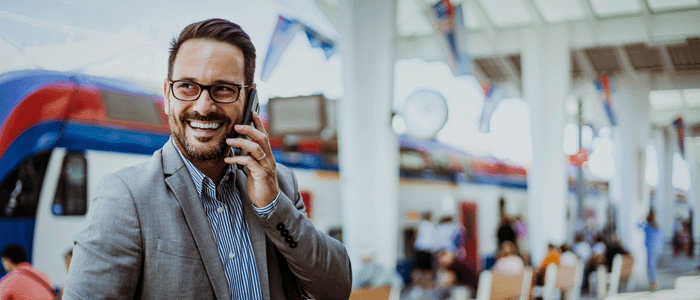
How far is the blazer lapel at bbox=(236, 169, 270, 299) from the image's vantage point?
1158mm

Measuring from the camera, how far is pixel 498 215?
1384 cm

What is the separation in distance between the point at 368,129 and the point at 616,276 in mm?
4376

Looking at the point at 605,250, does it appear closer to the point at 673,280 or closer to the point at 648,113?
the point at 648,113

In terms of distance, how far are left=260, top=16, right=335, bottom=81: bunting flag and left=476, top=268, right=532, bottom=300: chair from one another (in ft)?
10.3

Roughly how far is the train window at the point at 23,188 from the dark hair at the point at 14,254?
0.48 meters

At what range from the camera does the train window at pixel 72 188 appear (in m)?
5.57

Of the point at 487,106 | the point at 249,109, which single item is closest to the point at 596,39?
the point at 487,106

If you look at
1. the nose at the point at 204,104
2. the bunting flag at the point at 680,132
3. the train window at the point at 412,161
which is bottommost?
the nose at the point at 204,104

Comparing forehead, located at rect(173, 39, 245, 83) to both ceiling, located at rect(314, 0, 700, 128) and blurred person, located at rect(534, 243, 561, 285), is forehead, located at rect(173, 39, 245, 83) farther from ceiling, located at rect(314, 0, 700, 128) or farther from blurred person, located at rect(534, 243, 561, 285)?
blurred person, located at rect(534, 243, 561, 285)

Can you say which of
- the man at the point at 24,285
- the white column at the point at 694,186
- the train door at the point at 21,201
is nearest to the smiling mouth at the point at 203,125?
the man at the point at 24,285

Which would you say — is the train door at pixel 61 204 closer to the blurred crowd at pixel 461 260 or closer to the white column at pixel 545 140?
the blurred crowd at pixel 461 260

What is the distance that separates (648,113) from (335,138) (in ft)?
15.9

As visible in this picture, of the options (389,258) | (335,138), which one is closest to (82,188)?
(389,258)

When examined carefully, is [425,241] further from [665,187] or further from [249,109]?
[249,109]
